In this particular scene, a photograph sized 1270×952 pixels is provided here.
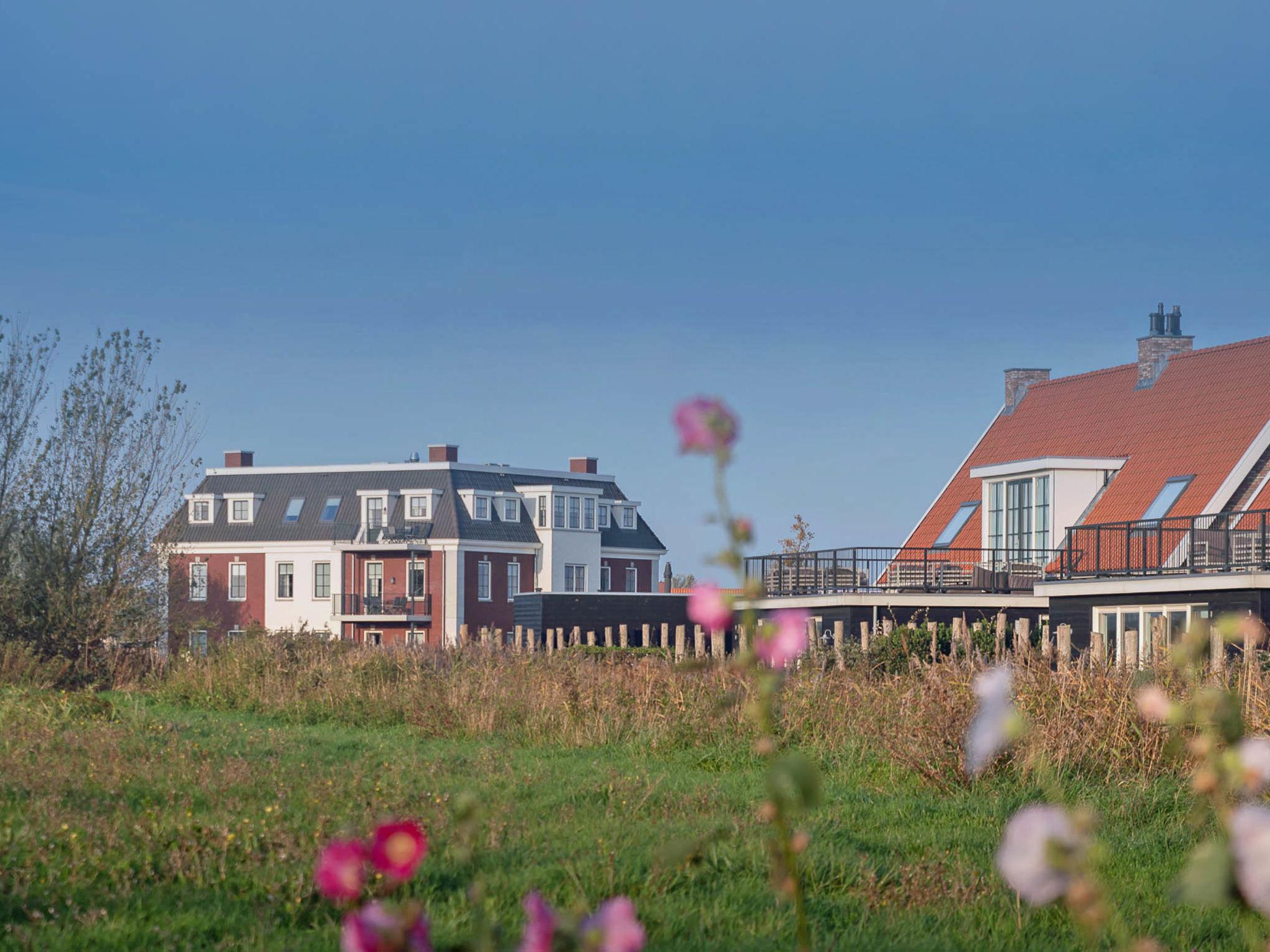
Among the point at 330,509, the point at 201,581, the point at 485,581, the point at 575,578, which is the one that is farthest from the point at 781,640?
the point at 201,581

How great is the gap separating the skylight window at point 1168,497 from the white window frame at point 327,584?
127 feet

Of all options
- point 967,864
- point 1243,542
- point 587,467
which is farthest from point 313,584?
point 967,864

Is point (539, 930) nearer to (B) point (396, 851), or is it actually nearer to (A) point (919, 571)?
(B) point (396, 851)

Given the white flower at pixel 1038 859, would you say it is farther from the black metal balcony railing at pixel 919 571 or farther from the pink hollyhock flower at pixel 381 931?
the black metal balcony railing at pixel 919 571

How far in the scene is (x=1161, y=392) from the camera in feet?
105

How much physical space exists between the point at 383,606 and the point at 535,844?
5159cm

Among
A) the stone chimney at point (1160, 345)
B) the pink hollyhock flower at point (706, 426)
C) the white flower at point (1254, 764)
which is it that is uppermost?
the stone chimney at point (1160, 345)

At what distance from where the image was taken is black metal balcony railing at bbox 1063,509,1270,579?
907 inches

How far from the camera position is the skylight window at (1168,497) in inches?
1104

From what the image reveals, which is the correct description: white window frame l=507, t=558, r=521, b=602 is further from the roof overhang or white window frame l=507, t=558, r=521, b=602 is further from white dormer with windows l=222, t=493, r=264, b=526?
the roof overhang

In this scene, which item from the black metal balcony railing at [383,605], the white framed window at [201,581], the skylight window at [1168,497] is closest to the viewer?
the skylight window at [1168,497]

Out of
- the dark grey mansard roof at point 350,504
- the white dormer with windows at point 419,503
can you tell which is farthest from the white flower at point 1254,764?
the white dormer with windows at point 419,503

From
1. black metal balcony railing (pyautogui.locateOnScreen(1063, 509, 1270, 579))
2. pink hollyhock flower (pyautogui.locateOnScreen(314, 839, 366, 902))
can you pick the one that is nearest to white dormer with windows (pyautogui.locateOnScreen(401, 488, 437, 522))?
black metal balcony railing (pyautogui.locateOnScreen(1063, 509, 1270, 579))

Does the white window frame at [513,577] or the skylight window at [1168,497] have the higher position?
the skylight window at [1168,497]
